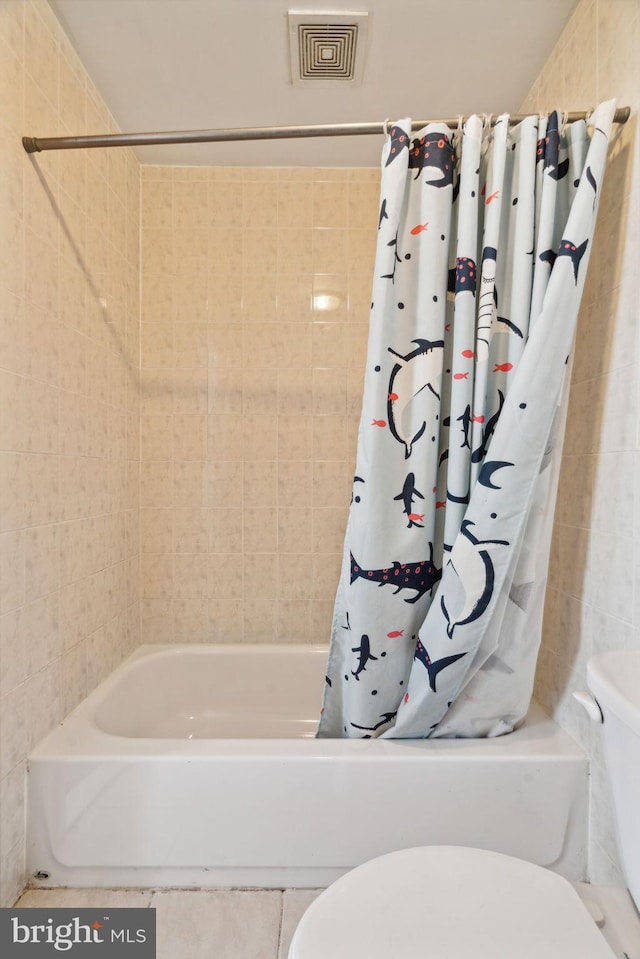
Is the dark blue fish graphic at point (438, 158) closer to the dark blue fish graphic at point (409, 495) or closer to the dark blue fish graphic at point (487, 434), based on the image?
the dark blue fish graphic at point (487, 434)

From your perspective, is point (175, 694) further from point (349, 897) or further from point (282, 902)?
point (349, 897)

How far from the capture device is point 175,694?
2156mm

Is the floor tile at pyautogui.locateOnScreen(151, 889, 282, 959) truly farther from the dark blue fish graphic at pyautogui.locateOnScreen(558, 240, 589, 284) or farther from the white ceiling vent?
the white ceiling vent

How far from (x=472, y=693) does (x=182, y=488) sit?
1407 mm

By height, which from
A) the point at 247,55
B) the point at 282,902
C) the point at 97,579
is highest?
the point at 247,55

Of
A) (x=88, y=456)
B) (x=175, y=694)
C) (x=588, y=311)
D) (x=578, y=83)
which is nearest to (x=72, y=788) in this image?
(x=175, y=694)

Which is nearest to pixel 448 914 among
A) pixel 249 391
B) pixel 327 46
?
pixel 249 391

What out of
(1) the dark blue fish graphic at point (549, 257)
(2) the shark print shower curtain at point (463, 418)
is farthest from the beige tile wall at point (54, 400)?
(1) the dark blue fish graphic at point (549, 257)

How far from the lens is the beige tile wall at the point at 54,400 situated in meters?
1.32

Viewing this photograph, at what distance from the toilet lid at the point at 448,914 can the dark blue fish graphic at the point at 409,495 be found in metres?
0.71

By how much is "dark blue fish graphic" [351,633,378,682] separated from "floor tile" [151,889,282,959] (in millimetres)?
595

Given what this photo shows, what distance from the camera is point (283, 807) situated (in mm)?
1361

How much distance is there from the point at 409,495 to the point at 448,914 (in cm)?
84

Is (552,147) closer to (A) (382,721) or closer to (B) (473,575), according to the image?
(B) (473,575)
